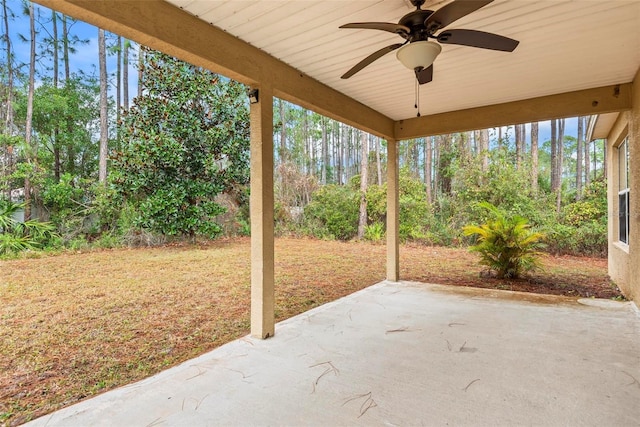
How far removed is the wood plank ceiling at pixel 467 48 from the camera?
2133 millimetres

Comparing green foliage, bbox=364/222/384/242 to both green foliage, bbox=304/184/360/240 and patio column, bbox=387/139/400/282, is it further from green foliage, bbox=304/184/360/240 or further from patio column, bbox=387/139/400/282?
patio column, bbox=387/139/400/282

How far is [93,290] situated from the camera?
173 inches

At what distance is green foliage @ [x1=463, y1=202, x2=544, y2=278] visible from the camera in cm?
512

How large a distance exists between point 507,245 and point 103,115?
9332 mm

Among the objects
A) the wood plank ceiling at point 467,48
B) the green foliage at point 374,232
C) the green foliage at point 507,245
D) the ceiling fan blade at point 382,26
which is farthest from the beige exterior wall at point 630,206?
the green foliage at point 374,232

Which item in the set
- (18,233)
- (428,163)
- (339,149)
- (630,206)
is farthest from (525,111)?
(339,149)

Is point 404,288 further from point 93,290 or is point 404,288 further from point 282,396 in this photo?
point 93,290

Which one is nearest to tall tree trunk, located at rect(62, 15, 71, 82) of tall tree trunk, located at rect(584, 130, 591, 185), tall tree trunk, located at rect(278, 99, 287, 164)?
tall tree trunk, located at rect(278, 99, 287, 164)

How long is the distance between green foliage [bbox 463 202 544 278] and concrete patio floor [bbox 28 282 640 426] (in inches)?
71.5

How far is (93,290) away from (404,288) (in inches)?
174

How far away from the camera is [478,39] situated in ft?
6.40

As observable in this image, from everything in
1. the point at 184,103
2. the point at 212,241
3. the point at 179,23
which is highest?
the point at 184,103

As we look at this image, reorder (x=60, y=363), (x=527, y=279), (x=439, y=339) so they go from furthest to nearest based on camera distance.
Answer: (x=527, y=279), (x=439, y=339), (x=60, y=363)

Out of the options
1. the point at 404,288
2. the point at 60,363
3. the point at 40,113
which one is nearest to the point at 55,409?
the point at 60,363
